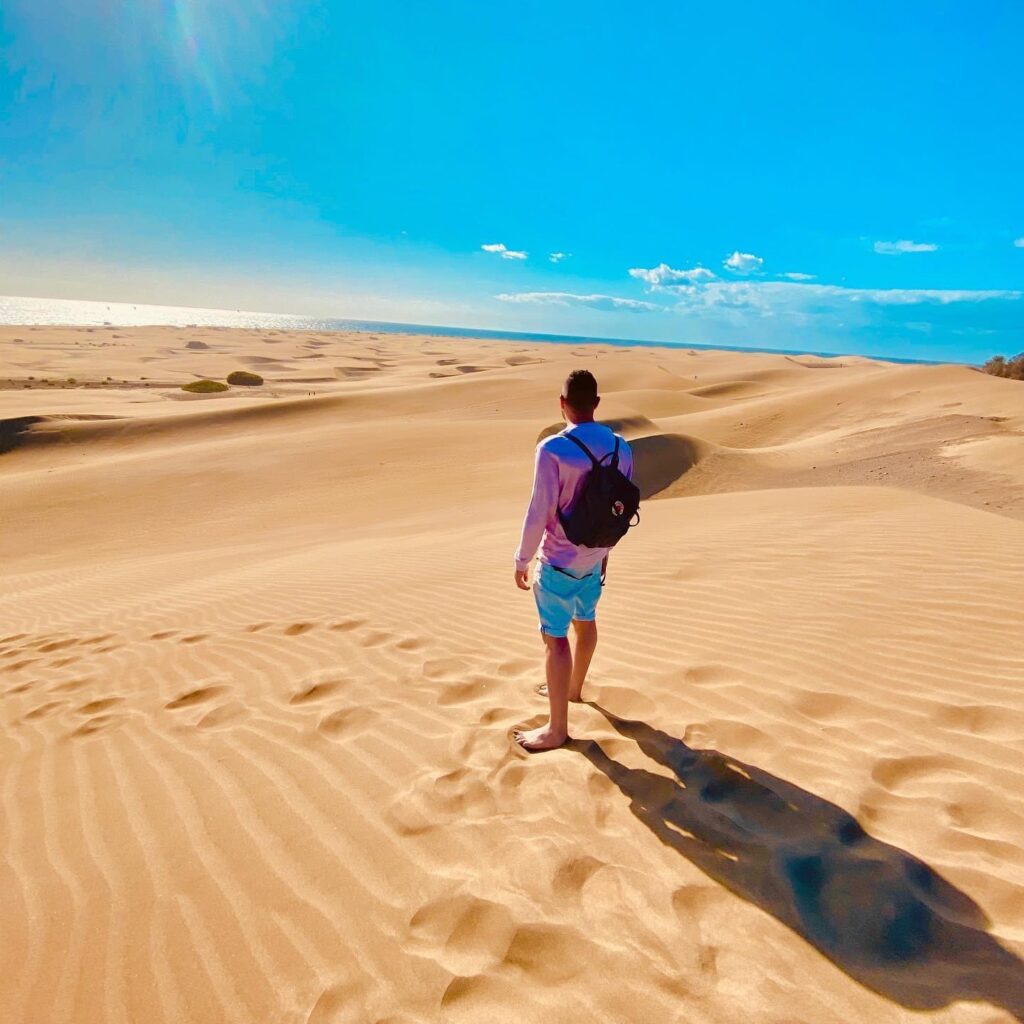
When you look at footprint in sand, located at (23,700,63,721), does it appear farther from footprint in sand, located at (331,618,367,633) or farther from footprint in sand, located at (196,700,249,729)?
footprint in sand, located at (331,618,367,633)

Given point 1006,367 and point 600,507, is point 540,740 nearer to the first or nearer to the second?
point 600,507

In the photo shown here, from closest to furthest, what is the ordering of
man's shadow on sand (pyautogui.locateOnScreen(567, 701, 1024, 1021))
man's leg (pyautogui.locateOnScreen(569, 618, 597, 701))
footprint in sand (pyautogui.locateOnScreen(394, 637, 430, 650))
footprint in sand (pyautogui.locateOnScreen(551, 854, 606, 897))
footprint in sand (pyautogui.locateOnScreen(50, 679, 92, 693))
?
man's shadow on sand (pyautogui.locateOnScreen(567, 701, 1024, 1021)) → footprint in sand (pyautogui.locateOnScreen(551, 854, 606, 897)) → man's leg (pyautogui.locateOnScreen(569, 618, 597, 701)) → footprint in sand (pyautogui.locateOnScreen(50, 679, 92, 693)) → footprint in sand (pyautogui.locateOnScreen(394, 637, 430, 650))

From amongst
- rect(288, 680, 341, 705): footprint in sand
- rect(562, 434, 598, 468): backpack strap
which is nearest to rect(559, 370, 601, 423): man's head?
rect(562, 434, 598, 468): backpack strap

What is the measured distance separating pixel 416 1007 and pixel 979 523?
22.5ft

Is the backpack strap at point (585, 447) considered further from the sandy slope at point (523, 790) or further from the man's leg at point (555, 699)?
the sandy slope at point (523, 790)

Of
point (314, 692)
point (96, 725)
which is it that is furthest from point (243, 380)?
point (314, 692)

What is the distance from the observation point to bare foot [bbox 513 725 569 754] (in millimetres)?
2953

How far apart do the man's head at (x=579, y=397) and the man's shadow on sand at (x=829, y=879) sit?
4.99 ft

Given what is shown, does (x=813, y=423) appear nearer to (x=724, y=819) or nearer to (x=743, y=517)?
(x=743, y=517)

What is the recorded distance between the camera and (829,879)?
6.98 ft

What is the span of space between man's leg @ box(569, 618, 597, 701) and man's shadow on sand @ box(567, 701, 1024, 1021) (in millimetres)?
474

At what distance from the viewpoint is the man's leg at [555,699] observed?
9.45 ft

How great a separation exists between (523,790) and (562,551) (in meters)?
1.00

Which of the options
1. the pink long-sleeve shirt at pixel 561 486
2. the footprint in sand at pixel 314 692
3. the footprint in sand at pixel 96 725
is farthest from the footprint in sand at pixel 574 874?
the footprint in sand at pixel 96 725
